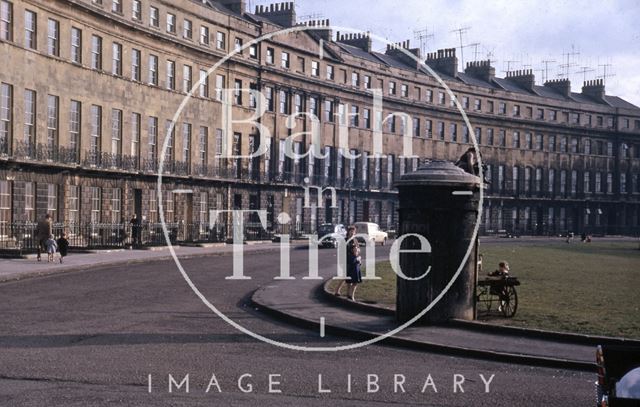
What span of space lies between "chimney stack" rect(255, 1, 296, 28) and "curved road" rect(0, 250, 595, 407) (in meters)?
55.4

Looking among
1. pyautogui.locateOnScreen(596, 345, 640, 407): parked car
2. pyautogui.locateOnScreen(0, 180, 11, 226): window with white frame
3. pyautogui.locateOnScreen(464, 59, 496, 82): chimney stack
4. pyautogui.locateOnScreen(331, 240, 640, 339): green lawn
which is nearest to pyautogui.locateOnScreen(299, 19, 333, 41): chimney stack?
pyautogui.locateOnScreen(464, 59, 496, 82): chimney stack

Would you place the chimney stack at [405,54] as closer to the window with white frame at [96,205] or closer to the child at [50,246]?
the window with white frame at [96,205]

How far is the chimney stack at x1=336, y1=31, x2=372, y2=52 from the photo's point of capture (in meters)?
81.7

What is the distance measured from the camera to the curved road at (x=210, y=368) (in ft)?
30.0

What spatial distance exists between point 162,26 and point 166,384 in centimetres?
4506

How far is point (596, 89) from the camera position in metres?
105

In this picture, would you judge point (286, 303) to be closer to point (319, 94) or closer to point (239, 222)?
point (239, 222)

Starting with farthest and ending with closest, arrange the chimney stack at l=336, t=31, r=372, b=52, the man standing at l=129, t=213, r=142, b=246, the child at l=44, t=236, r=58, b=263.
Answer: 1. the chimney stack at l=336, t=31, r=372, b=52
2. the man standing at l=129, t=213, r=142, b=246
3. the child at l=44, t=236, r=58, b=263

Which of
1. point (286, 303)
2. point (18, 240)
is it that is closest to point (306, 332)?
point (286, 303)

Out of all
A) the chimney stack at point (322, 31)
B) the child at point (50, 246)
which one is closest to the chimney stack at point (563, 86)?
the chimney stack at point (322, 31)

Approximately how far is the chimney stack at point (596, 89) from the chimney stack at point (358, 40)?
37.1 meters

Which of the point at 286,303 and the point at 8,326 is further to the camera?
the point at 286,303

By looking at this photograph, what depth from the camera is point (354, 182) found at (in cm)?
7475

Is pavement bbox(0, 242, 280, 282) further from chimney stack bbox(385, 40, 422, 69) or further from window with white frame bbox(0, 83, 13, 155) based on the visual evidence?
chimney stack bbox(385, 40, 422, 69)
